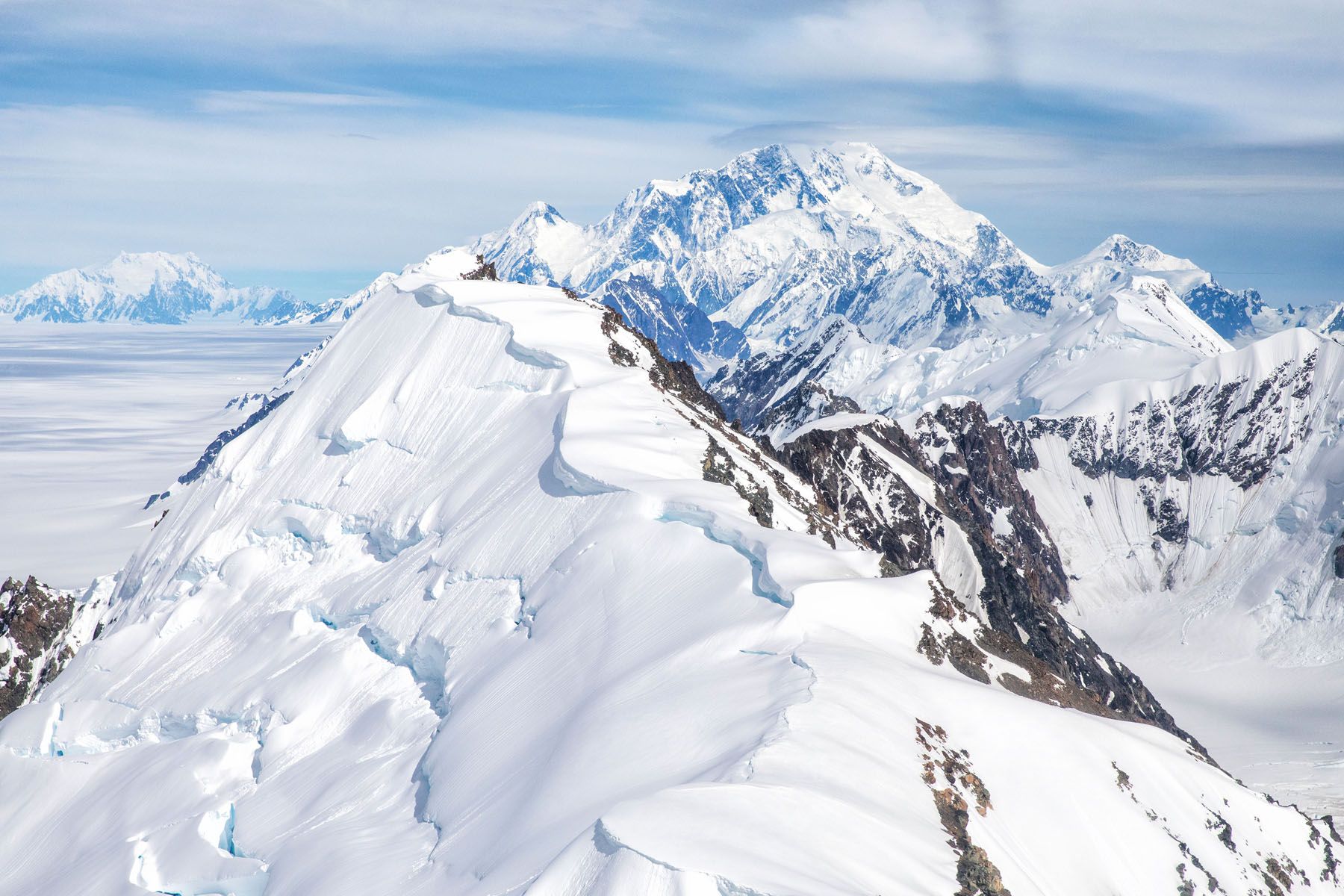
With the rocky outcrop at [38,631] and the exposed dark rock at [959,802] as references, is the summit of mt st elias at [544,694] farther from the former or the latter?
the rocky outcrop at [38,631]

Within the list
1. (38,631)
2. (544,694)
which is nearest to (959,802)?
(544,694)

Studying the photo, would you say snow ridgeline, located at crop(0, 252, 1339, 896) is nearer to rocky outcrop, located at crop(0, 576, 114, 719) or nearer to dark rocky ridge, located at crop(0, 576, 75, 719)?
rocky outcrop, located at crop(0, 576, 114, 719)

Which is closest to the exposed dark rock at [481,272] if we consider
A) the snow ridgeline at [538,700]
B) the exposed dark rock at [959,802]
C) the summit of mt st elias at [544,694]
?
the summit of mt st elias at [544,694]

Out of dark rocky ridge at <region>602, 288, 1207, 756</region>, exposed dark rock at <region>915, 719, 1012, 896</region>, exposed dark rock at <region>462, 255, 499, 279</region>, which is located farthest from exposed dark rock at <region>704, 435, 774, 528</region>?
exposed dark rock at <region>462, 255, 499, 279</region>

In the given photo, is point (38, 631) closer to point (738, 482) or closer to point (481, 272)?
point (481, 272)

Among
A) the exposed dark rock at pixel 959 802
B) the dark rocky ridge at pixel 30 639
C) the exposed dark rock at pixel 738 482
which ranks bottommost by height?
the dark rocky ridge at pixel 30 639

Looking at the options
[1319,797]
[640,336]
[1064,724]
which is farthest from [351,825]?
[1319,797]

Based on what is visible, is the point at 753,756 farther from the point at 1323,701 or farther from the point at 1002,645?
the point at 1323,701

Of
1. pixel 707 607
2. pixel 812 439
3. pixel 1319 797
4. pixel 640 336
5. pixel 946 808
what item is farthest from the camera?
pixel 1319 797
